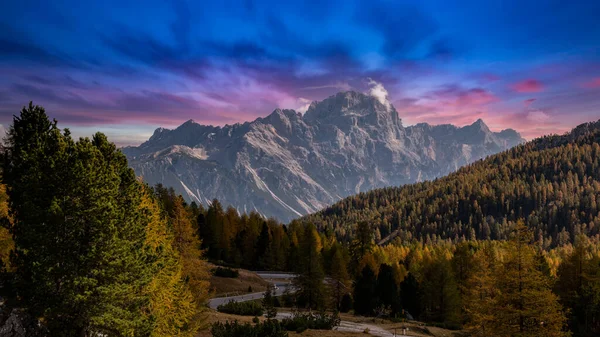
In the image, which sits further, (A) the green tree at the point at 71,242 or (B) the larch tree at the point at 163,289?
(B) the larch tree at the point at 163,289

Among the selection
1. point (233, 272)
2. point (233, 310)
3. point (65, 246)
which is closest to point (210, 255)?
point (233, 272)

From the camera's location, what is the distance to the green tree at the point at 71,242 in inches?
Result: 769

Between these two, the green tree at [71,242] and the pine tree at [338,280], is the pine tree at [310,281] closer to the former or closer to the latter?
the pine tree at [338,280]

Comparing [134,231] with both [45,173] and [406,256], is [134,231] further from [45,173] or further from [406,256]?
[406,256]

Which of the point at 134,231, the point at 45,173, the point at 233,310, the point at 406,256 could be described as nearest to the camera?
the point at 45,173

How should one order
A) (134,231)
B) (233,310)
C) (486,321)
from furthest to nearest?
(233,310) < (486,321) < (134,231)

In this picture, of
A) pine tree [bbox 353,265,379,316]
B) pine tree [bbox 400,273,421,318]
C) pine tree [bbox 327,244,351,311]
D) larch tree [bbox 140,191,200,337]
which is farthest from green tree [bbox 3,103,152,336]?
pine tree [bbox 400,273,421,318]

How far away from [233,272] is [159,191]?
40.6m

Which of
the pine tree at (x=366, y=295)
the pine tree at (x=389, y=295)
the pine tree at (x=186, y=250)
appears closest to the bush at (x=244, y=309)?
the pine tree at (x=186, y=250)

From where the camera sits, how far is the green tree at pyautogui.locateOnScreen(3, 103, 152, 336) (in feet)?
64.1

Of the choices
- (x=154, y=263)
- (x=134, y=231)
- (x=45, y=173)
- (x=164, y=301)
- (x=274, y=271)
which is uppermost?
(x=45, y=173)

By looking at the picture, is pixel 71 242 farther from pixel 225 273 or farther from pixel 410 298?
pixel 410 298

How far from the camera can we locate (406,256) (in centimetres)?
12062

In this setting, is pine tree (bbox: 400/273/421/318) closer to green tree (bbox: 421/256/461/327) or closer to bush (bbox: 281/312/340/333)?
green tree (bbox: 421/256/461/327)
